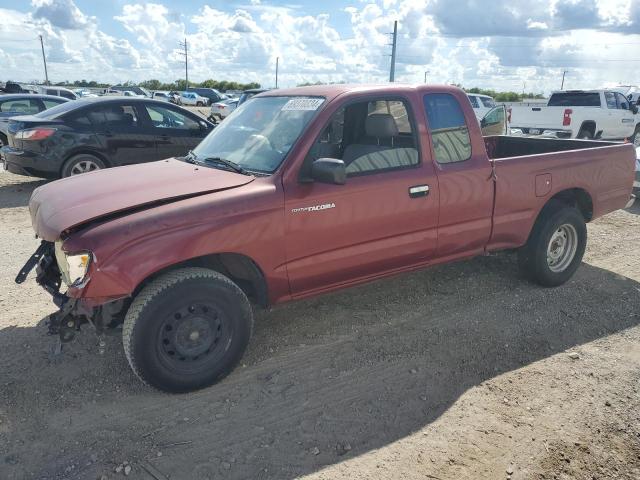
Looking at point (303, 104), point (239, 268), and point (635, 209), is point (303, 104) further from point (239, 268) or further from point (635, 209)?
point (635, 209)

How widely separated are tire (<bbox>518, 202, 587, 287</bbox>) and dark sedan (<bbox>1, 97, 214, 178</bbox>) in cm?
639

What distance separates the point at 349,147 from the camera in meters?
4.39

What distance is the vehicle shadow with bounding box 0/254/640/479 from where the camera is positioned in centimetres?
290

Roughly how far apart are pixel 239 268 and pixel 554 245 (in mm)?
3221

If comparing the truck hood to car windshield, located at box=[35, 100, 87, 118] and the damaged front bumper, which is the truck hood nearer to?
the damaged front bumper

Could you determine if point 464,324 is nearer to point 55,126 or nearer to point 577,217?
point 577,217

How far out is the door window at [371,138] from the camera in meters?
3.96

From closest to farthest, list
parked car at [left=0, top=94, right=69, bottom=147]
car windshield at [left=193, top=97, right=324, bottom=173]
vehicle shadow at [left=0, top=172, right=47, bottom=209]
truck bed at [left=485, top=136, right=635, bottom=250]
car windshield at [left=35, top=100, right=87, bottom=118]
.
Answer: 1. car windshield at [left=193, top=97, right=324, bottom=173]
2. truck bed at [left=485, top=136, right=635, bottom=250]
3. vehicle shadow at [left=0, top=172, right=47, bottom=209]
4. car windshield at [left=35, top=100, right=87, bottom=118]
5. parked car at [left=0, top=94, right=69, bottom=147]

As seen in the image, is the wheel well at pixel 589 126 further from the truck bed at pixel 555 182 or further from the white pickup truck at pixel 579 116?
the truck bed at pixel 555 182

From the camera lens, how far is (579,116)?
48.8 feet

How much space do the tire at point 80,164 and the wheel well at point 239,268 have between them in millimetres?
5814

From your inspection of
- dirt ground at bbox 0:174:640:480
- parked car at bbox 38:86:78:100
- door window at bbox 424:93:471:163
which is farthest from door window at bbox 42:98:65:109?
door window at bbox 424:93:471:163

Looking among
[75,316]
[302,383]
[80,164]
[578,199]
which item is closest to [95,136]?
[80,164]

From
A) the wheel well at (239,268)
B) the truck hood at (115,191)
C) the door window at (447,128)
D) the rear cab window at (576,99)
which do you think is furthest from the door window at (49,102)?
the rear cab window at (576,99)
